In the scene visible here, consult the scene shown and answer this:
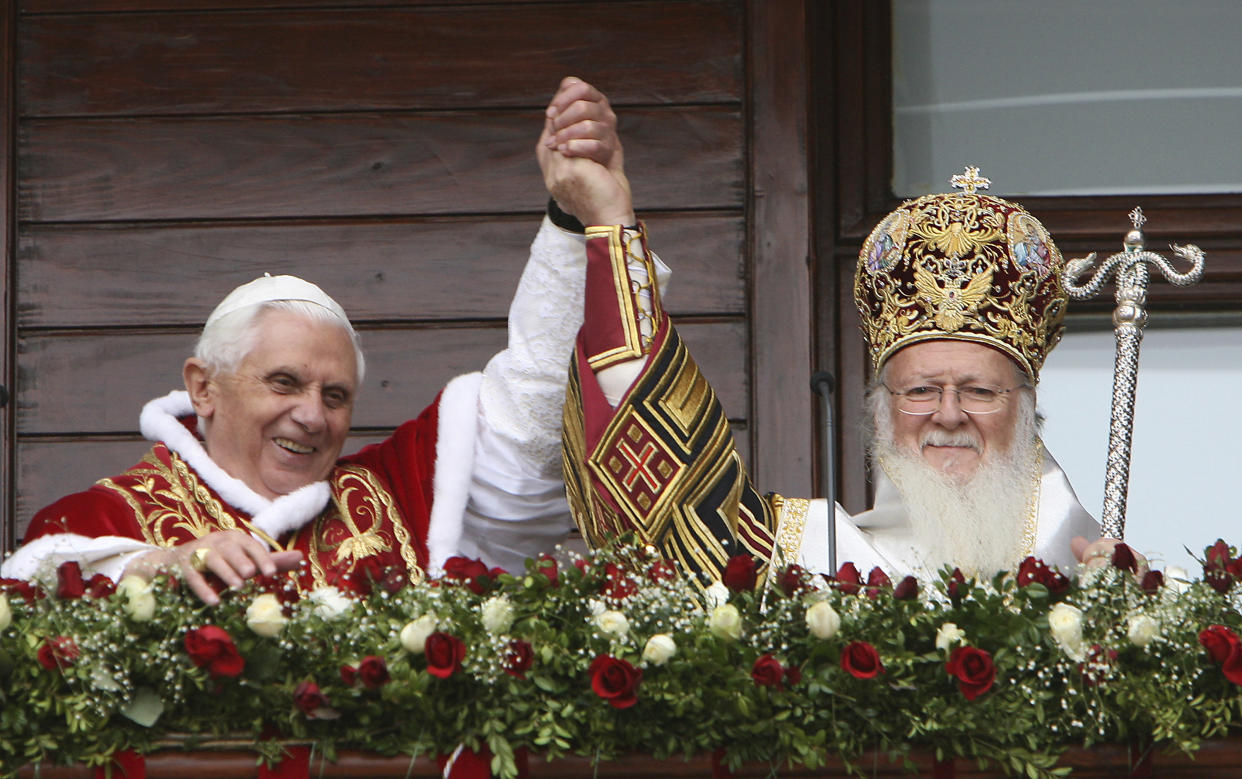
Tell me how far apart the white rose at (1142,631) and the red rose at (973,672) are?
0.26 meters

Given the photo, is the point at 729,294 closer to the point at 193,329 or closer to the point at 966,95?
the point at 966,95

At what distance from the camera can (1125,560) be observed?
120 inches

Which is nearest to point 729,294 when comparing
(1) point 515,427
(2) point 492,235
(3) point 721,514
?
(2) point 492,235

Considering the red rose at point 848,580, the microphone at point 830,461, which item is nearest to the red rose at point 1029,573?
the red rose at point 848,580

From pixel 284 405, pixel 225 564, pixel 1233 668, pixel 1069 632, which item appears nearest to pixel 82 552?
pixel 284 405

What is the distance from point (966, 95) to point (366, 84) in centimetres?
160

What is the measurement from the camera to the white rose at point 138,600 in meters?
2.85

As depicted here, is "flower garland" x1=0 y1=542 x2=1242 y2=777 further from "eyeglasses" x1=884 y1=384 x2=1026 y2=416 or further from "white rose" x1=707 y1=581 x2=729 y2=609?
"eyeglasses" x1=884 y1=384 x2=1026 y2=416

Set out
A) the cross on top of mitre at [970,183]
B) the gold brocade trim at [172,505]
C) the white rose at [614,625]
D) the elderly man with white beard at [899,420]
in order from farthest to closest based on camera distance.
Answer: the cross on top of mitre at [970,183] < the gold brocade trim at [172,505] < the elderly man with white beard at [899,420] < the white rose at [614,625]

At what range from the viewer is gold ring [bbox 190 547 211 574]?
302cm

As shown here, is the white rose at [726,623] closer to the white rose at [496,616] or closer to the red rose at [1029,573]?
the white rose at [496,616]

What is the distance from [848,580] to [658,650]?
387mm

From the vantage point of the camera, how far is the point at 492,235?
16.2 feet

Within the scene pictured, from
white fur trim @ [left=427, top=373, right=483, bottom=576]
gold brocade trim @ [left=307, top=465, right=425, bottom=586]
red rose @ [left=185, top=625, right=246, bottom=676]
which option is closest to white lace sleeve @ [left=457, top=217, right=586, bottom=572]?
white fur trim @ [left=427, top=373, right=483, bottom=576]
